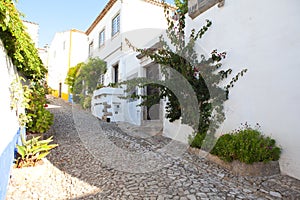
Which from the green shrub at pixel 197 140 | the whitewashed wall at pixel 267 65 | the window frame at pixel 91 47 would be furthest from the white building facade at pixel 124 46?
the whitewashed wall at pixel 267 65

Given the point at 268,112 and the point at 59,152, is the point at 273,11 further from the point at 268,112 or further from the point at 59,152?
the point at 59,152

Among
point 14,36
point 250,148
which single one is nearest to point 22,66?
point 14,36

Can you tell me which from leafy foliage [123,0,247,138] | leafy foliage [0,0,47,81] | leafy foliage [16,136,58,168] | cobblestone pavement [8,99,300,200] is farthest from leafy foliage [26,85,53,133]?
leafy foliage [123,0,247,138]

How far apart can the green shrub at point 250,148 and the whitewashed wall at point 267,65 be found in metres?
0.18

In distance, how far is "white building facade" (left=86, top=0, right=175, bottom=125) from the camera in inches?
341

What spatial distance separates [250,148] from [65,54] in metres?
18.9

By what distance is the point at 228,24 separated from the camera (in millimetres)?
4504

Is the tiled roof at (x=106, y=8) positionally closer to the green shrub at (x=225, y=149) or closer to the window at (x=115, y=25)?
the window at (x=115, y=25)

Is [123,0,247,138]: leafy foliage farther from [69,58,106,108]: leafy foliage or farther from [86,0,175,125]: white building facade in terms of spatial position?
[69,58,106,108]: leafy foliage

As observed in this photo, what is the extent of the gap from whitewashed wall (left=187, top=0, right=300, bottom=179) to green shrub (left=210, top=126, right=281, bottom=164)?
0.18m

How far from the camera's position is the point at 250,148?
10.6ft

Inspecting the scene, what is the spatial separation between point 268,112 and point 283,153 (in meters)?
0.74

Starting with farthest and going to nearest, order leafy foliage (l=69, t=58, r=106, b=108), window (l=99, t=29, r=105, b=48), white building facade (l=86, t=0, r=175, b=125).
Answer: window (l=99, t=29, r=105, b=48) < leafy foliage (l=69, t=58, r=106, b=108) < white building facade (l=86, t=0, r=175, b=125)

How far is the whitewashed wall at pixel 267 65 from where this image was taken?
326 centimetres
